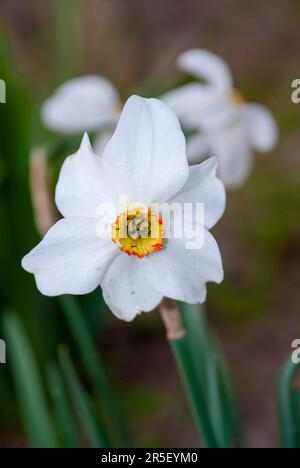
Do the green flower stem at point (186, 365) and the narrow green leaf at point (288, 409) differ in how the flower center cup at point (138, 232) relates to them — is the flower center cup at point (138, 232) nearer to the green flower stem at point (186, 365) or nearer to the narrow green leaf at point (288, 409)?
the green flower stem at point (186, 365)

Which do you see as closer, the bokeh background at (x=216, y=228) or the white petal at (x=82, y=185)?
the white petal at (x=82, y=185)

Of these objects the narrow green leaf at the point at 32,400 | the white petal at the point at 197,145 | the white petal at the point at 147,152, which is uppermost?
the white petal at the point at 197,145

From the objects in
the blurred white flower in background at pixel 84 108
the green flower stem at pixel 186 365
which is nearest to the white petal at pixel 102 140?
the blurred white flower in background at pixel 84 108

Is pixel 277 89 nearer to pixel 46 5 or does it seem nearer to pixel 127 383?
pixel 46 5

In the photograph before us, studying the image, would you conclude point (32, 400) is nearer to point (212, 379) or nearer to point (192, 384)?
point (212, 379)

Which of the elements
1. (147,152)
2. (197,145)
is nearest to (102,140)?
(197,145)

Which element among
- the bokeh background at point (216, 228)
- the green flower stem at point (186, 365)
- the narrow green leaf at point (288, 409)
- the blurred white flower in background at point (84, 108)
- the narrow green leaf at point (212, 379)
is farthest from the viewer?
the bokeh background at point (216, 228)

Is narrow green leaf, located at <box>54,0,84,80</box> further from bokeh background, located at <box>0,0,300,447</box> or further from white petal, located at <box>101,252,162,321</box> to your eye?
white petal, located at <box>101,252,162,321</box>
